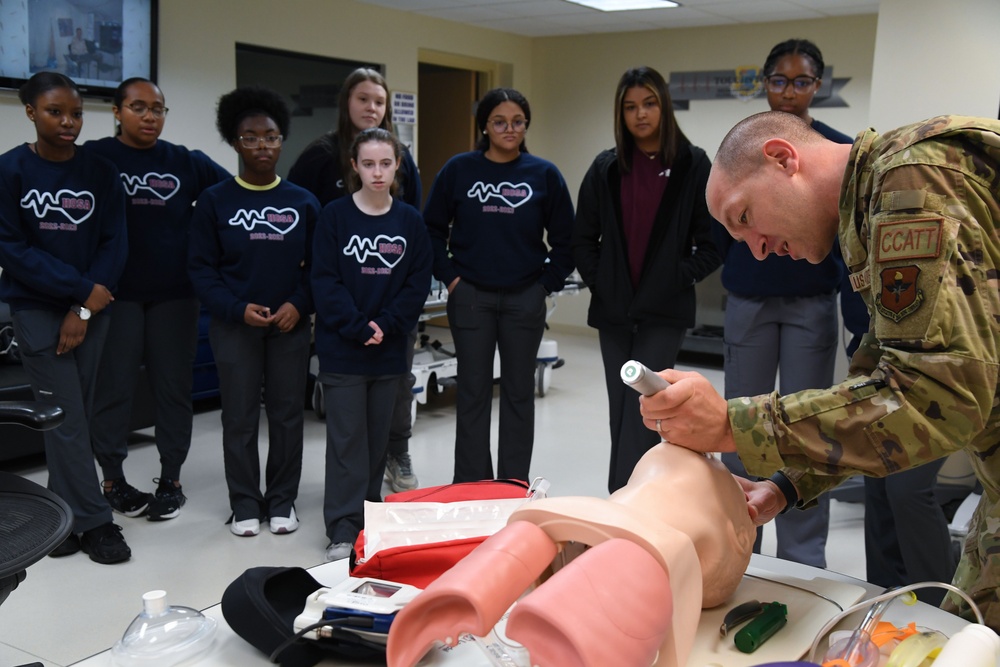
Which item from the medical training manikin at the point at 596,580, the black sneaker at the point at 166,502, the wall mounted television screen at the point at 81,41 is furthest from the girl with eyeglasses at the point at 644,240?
the wall mounted television screen at the point at 81,41

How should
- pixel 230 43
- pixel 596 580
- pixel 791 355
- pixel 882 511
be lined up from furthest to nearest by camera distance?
pixel 230 43 → pixel 791 355 → pixel 882 511 → pixel 596 580

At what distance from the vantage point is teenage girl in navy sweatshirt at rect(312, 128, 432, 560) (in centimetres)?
300

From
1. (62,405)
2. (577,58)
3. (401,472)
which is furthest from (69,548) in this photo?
(577,58)

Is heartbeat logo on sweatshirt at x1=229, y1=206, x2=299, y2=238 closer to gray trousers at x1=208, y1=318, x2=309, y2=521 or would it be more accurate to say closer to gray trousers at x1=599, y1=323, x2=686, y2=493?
gray trousers at x1=208, y1=318, x2=309, y2=521

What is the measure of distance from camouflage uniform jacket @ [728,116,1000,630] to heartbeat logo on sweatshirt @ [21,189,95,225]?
2.46 meters

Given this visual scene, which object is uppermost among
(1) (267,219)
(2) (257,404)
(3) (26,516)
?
(1) (267,219)

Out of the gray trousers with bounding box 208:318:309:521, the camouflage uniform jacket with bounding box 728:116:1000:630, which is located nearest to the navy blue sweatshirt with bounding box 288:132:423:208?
the gray trousers with bounding box 208:318:309:521

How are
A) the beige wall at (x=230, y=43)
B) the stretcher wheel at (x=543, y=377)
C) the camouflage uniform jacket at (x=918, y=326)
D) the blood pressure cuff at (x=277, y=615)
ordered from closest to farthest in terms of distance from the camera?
the camouflage uniform jacket at (x=918, y=326)
the blood pressure cuff at (x=277, y=615)
the beige wall at (x=230, y=43)
the stretcher wheel at (x=543, y=377)

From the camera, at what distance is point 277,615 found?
1234 mm

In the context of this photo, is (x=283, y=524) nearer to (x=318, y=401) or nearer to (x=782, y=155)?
(x=318, y=401)

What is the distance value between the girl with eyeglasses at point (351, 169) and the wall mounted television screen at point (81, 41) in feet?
6.48

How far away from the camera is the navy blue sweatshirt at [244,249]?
10.1 feet

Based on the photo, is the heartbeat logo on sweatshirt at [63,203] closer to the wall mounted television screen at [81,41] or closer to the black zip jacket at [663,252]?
the black zip jacket at [663,252]

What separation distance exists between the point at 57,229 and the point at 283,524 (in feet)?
4.03
